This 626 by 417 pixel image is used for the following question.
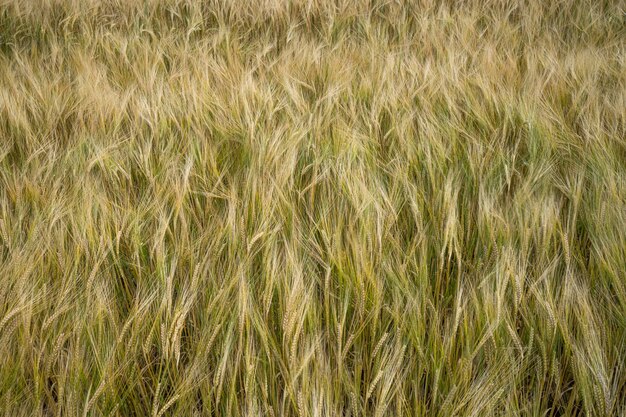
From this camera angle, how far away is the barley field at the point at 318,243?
56cm

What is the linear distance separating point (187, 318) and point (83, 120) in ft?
2.46

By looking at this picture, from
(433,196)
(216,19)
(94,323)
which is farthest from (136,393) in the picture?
(216,19)

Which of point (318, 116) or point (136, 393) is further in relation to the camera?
point (318, 116)

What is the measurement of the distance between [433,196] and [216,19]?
5.58ft

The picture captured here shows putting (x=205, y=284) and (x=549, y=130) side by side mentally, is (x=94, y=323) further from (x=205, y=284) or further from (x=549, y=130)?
(x=549, y=130)

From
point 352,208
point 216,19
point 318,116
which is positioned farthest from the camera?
point 216,19

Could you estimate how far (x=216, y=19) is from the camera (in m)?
2.11

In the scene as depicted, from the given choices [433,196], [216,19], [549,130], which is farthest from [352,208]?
[216,19]

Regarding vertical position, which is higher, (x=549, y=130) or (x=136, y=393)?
(x=549, y=130)

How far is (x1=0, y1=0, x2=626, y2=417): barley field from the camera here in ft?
1.83

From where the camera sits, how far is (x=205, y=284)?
0.67m

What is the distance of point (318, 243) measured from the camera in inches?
29.8

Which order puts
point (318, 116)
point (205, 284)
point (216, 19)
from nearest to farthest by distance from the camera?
point (205, 284) < point (318, 116) < point (216, 19)

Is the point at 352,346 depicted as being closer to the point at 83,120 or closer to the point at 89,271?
the point at 89,271
